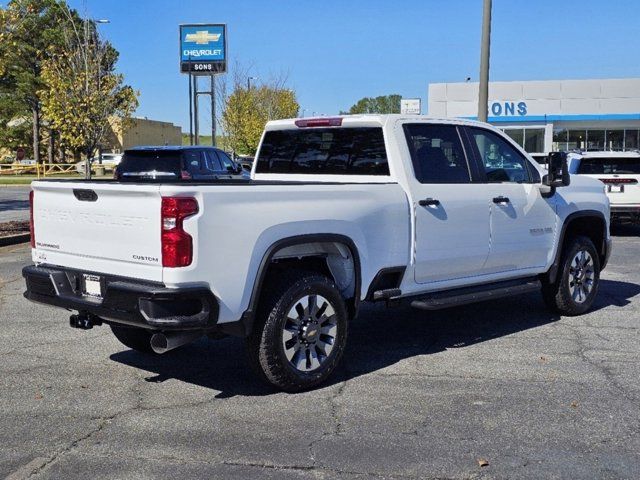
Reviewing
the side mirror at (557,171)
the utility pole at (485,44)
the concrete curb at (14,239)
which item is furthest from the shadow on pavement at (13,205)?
the side mirror at (557,171)

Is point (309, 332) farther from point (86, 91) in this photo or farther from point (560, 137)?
point (560, 137)

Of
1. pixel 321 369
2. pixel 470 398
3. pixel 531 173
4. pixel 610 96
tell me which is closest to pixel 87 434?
pixel 321 369

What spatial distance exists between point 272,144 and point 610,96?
32.7 metres

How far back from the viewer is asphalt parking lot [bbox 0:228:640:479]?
13.5 ft

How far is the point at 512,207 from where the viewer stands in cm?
688

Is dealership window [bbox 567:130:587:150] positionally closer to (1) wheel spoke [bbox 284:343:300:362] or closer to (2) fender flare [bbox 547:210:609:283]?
(2) fender flare [bbox 547:210:609:283]

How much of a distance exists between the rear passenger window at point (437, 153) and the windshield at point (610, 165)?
9339 mm

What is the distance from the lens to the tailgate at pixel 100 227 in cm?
464

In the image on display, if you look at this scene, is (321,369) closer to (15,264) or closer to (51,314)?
(51,314)

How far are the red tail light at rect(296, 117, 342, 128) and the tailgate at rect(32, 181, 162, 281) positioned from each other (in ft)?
7.24

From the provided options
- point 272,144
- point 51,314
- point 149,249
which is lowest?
point 51,314

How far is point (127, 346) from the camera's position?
6.50 meters

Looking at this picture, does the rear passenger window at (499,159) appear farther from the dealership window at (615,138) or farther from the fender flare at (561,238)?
the dealership window at (615,138)

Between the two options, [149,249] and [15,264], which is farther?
[15,264]
